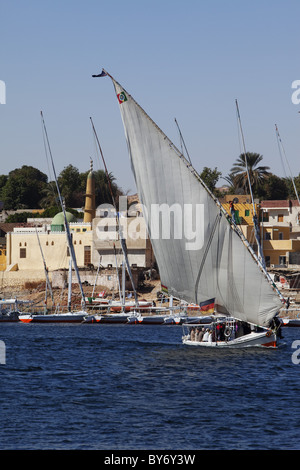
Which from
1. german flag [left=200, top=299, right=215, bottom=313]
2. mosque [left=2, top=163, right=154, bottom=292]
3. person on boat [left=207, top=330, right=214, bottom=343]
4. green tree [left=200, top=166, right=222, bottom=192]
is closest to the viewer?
german flag [left=200, top=299, right=215, bottom=313]

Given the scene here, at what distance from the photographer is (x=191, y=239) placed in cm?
4316

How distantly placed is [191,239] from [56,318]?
34249 mm

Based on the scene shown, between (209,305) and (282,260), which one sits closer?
(209,305)

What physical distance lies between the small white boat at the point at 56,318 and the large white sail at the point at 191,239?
3211cm

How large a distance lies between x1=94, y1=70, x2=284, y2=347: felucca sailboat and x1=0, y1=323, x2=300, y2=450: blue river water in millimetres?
3019

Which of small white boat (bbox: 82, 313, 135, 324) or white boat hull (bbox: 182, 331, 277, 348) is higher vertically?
white boat hull (bbox: 182, 331, 277, 348)

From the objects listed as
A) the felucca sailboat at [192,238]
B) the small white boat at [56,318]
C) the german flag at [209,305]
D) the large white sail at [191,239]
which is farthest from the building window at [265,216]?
the german flag at [209,305]

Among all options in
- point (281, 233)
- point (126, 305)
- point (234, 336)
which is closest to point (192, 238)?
point (234, 336)

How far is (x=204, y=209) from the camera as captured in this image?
4266 cm

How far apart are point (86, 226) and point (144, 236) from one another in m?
10.0

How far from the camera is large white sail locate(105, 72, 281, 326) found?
4200 centimetres

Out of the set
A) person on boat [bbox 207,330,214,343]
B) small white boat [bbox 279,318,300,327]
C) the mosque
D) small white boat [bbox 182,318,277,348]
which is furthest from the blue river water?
the mosque

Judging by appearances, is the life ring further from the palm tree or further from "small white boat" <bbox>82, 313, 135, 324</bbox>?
the palm tree

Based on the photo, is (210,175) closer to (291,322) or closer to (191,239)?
(291,322)
